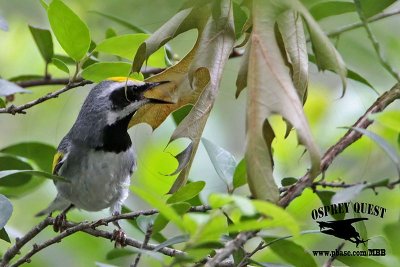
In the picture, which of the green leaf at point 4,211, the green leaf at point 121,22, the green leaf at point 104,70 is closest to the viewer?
the green leaf at point 4,211

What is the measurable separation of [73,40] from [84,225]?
0.45 m

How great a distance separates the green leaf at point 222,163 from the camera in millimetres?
1682

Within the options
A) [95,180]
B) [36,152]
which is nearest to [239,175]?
[36,152]

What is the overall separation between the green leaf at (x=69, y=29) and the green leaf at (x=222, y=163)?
0.39 meters

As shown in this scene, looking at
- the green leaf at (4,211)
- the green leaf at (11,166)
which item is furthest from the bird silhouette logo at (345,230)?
the green leaf at (11,166)

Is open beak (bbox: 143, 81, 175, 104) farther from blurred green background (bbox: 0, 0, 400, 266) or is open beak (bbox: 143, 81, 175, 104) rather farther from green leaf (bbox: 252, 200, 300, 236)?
green leaf (bbox: 252, 200, 300, 236)

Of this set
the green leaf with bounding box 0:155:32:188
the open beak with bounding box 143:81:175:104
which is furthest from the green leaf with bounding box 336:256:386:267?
the green leaf with bounding box 0:155:32:188

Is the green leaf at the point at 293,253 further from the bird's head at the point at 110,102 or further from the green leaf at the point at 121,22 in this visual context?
the bird's head at the point at 110,102

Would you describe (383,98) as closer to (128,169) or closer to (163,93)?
(163,93)

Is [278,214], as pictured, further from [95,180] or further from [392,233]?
[95,180]

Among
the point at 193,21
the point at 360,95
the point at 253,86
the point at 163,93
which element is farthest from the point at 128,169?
the point at 253,86

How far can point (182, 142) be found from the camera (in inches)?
103

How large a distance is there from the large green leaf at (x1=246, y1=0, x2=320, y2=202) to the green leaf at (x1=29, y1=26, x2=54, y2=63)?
3.24 feet

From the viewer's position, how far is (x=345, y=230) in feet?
5.11
